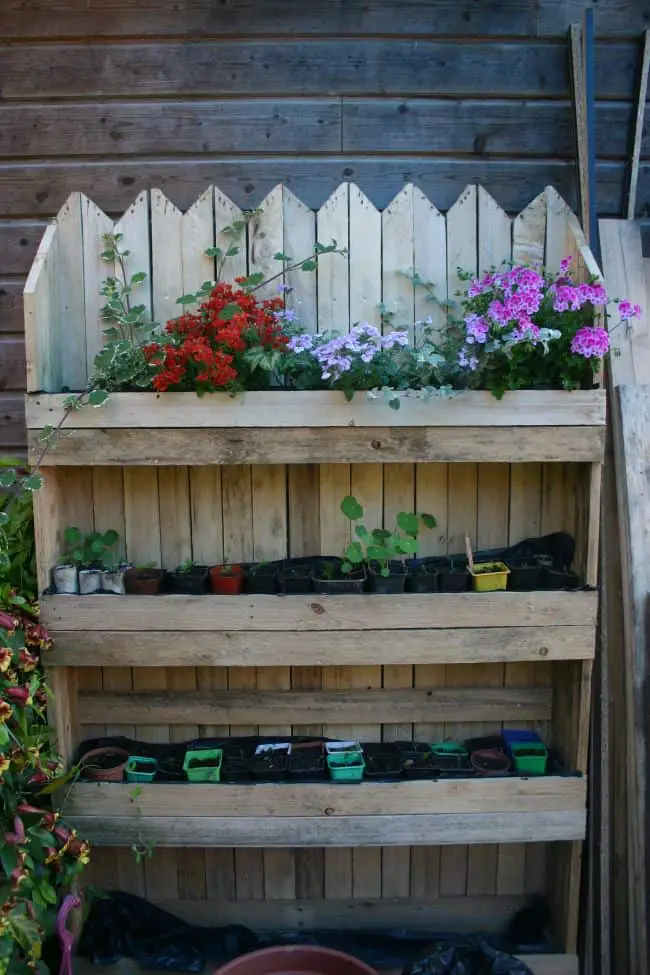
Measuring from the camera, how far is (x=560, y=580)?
8.12ft

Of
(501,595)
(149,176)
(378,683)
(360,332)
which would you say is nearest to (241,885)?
(378,683)

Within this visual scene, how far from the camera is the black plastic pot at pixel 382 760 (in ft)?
8.26

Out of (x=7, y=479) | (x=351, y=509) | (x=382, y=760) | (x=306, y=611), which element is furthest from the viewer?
(x=382, y=760)

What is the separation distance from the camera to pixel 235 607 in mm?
2416

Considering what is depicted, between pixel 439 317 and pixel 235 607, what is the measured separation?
3.65 feet

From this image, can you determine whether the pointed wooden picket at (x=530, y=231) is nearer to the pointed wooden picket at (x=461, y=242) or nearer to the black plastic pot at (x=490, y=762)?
the pointed wooden picket at (x=461, y=242)

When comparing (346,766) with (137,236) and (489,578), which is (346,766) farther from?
(137,236)

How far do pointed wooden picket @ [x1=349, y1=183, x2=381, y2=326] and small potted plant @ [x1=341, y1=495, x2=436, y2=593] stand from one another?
1.95ft

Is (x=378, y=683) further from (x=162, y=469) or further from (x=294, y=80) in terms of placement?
(x=294, y=80)

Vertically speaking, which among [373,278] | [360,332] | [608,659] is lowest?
[608,659]

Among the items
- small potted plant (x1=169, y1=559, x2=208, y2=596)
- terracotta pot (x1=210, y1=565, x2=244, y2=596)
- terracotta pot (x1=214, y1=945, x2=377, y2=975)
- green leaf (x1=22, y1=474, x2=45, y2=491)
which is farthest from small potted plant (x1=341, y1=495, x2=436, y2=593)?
terracotta pot (x1=214, y1=945, x2=377, y2=975)

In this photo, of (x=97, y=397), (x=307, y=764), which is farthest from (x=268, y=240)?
(x=307, y=764)

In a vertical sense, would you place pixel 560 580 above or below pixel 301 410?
below

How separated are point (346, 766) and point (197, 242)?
170 cm
